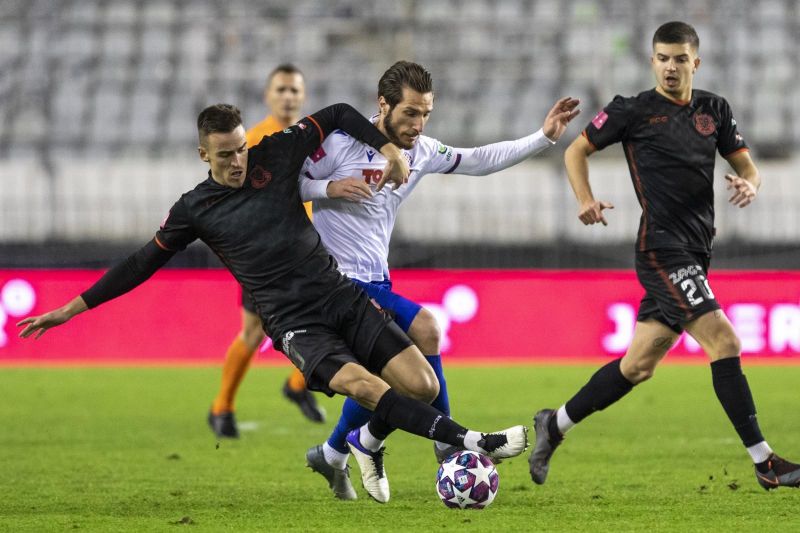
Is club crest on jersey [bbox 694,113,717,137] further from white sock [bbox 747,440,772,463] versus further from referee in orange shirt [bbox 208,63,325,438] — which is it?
referee in orange shirt [bbox 208,63,325,438]

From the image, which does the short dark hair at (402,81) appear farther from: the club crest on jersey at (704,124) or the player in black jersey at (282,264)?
the club crest on jersey at (704,124)

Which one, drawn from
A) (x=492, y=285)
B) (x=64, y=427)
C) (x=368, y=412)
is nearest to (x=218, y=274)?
(x=492, y=285)

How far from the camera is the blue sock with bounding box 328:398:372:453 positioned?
19.6 feet

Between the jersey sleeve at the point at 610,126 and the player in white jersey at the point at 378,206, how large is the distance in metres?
0.17

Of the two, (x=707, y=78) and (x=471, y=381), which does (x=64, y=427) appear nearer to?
(x=471, y=381)

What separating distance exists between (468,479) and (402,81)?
5.31ft

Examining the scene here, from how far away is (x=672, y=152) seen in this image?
605 centimetres

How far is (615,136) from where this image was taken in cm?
615

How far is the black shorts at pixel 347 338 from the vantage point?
549 cm

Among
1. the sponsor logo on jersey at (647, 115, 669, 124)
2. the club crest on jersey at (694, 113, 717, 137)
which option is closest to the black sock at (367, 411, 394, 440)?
the sponsor logo on jersey at (647, 115, 669, 124)

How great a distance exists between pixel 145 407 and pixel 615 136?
17.3ft

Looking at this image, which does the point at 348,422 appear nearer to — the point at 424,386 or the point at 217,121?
the point at 424,386

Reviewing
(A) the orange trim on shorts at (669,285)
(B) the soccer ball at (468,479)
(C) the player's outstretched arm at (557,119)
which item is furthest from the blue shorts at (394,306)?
(A) the orange trim on shorts at (669,285)

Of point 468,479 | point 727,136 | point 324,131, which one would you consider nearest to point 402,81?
point 324,131
